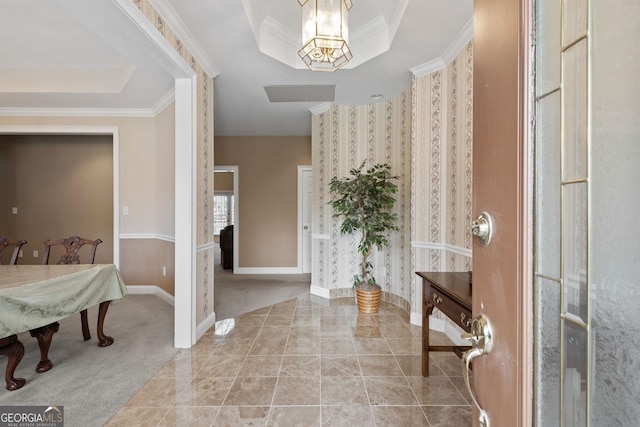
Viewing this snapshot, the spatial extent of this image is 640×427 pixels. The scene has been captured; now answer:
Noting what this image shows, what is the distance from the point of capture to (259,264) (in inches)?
210

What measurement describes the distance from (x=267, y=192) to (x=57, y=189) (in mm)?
3286

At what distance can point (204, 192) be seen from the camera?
2.71 metres

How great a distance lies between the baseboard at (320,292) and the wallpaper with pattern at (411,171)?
41mm

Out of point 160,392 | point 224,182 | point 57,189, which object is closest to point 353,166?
point 160,392

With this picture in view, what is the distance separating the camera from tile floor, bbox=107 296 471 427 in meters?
1.62

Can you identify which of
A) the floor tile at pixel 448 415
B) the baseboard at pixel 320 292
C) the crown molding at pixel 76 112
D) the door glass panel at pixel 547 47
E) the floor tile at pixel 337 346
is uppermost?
the crown molding at pixel 76 112

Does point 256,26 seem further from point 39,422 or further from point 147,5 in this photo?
point 39,422

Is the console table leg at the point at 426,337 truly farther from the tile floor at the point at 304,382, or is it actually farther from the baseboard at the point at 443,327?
the baseboard at the point at 443,327

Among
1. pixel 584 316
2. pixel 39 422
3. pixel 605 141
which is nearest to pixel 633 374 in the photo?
pixel 584 316

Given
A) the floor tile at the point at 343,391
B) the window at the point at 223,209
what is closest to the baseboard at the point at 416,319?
the floor tile at the point at 343,391

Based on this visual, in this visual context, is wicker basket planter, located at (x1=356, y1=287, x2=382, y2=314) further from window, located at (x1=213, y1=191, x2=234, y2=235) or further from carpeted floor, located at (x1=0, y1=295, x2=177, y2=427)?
window, located at (x1=213, y1=191, x2=234, y2=235)

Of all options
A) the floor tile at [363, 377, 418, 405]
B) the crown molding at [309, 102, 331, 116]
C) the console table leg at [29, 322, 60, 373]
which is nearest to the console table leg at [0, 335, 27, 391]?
the console table leg at [29, 322, 60, 373]

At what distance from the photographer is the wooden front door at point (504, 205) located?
49 cm

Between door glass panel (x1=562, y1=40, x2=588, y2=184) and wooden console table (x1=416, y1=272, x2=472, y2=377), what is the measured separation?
119cm
